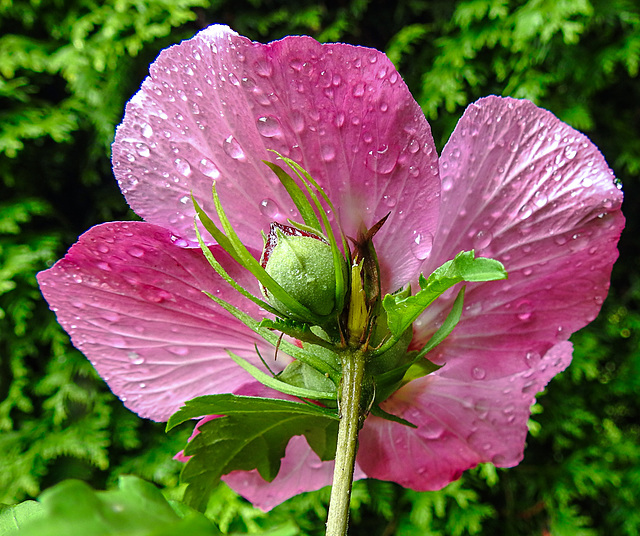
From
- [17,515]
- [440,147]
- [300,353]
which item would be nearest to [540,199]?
[300,353]

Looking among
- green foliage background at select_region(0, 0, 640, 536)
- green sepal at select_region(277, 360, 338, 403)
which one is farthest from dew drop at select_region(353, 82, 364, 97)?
green foliage background at select_region(0, 0, 640, 536)

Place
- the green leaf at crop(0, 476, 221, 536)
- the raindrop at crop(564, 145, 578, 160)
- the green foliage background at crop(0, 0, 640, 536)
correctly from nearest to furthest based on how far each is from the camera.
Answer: the green leaf at crop(0, 476, 221, 536) < the raindrop at crop(564, 145, 578, 160) < the green foliage background at crop(0, 0, 640, 536)

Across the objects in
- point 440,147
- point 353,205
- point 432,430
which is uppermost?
point 353,205

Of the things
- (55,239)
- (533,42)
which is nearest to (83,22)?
(55,239)

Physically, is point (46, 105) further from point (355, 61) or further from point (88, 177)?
point (355, 61)

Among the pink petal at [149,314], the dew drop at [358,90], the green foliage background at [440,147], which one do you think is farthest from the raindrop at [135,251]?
the green foliage background at [440,147]

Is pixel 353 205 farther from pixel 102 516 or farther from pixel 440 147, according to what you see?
pixel 440 147

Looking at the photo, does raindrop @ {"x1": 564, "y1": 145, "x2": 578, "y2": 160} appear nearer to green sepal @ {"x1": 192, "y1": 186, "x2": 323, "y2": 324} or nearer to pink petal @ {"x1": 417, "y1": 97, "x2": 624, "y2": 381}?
pink petal @ {"x1": 417, "y1": 97, "x2": 624, "y2": 381}
